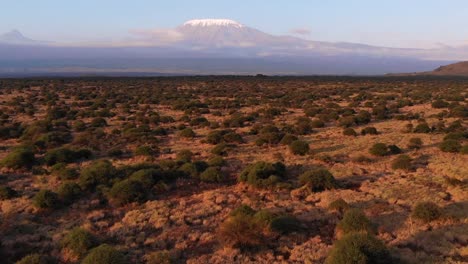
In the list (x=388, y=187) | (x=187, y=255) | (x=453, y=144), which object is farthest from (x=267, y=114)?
(x=187, y=255)

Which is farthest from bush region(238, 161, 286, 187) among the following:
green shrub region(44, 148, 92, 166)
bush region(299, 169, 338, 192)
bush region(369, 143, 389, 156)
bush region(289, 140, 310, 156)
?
green shrub region(44, 148, 92, 166)

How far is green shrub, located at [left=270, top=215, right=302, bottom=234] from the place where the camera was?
11258 millimetres

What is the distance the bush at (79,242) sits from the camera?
1036 centimetres

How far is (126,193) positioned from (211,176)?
3522 millimetres

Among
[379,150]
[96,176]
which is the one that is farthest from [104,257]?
[379,150]

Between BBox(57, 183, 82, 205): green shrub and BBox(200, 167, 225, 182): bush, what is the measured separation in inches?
180

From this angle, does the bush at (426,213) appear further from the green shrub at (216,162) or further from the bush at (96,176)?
the bush at (96,176)

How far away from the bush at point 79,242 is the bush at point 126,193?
2926 millimetres

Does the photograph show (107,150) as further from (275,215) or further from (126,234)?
(275,215)

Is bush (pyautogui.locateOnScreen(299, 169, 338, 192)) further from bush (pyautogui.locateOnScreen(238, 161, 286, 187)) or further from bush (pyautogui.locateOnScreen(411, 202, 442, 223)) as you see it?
bush (pyautogui.locateOnScreen(411, 202, 442, 223))

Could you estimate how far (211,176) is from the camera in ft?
52.9

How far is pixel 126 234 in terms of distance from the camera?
1163cm

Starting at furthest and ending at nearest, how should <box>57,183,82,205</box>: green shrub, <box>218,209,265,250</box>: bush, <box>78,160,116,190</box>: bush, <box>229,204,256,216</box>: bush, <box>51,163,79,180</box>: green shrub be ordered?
<box>51,163,79,180</box>: green shrub
<box>78,160,116,190</box>: bush
<box>57,183,82,205</box>: green shrub
<box>229,204,256,216</box>: bush
<box>218,209,265,250</box>: bush

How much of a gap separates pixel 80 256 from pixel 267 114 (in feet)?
89.3
